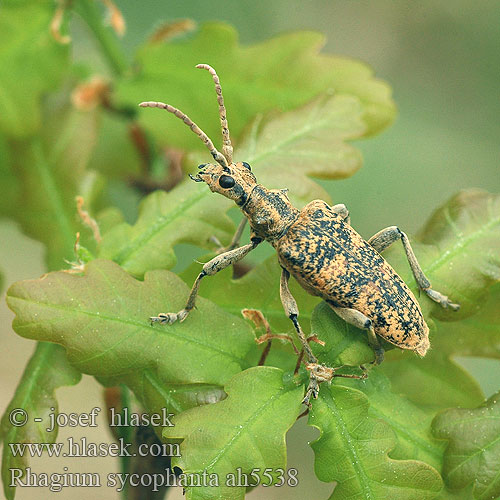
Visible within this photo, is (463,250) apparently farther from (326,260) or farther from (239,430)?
(239,430)

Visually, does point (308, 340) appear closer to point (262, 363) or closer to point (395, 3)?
point (262, 363)

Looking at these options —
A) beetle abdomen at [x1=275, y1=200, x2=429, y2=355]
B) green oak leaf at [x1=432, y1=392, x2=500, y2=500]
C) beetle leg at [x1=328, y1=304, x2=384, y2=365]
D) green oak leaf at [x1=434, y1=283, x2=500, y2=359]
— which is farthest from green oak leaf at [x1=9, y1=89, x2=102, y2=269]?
green oak leaf at [x1=432, y1=392, x2=500, y2=500]

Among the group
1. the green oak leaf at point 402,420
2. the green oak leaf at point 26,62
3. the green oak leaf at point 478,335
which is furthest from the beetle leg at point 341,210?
the green oak leaf at point 26,62

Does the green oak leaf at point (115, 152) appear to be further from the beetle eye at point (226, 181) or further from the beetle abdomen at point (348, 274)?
the beetle abdomen at point (348, 274)

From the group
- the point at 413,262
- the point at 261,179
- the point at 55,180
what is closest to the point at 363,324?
the point at 413,262

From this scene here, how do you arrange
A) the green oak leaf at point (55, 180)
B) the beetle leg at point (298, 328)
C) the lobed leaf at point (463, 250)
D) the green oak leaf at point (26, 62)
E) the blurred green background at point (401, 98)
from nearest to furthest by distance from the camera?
the beetle leg at point (298, 328)
the lobed leaf at point (463, 250)
the green oak leaf at point (55, 180)
the green oak leaf at point (26, 62)
the blurred green background at point (401, 98)

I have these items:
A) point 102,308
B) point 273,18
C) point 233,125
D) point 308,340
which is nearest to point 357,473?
point 308,340
